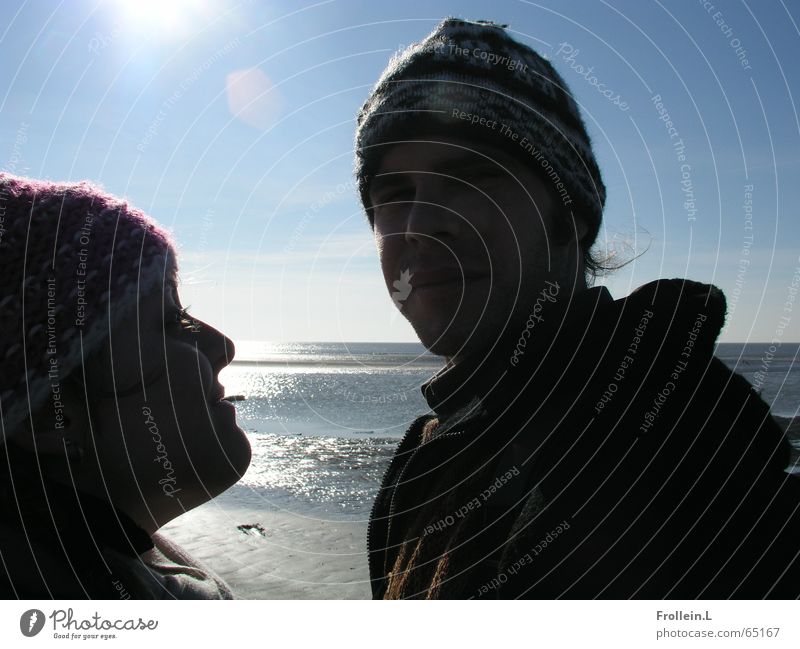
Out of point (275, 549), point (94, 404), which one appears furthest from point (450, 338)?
point (275, 549)

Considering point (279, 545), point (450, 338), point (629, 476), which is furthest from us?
point (279, 545)

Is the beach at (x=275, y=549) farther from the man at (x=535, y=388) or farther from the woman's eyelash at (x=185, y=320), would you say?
the woman's eyelash at (x=185, y=320)

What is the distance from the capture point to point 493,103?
1.72m

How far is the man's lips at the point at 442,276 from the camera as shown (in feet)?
5.38

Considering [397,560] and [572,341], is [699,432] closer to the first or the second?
[572,341]

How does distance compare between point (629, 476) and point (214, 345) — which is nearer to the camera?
point (629, 476)

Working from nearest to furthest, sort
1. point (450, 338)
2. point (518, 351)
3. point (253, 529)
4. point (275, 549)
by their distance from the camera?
1. point (518, 351)
2. point (450, 338)
3. point (275, 549)
4. point (253, 529)

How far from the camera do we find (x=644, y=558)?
118cm

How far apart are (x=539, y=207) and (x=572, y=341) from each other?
1.62 ft

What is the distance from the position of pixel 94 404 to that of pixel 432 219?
1006mm

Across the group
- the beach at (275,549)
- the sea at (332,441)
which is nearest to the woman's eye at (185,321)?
the sea at (332,441)

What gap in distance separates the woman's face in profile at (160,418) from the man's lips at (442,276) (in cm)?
62

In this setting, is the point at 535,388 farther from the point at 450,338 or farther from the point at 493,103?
the point at 493,103
